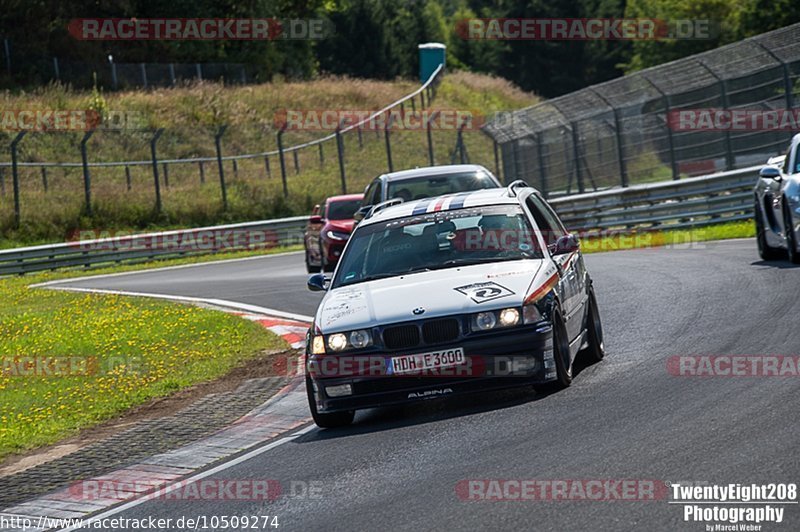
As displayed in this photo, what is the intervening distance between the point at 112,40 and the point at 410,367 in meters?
55.5

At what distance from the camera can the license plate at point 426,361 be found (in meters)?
9.02

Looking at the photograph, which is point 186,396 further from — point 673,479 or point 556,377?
point 673,479

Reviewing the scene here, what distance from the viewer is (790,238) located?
15.7 meters

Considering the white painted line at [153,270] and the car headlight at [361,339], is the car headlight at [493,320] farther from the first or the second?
the white painted line at [153,270]

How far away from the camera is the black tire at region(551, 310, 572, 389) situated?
9.31m

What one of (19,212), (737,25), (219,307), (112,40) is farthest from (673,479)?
(737,25)

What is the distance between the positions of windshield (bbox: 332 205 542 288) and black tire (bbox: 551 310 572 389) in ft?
2.64

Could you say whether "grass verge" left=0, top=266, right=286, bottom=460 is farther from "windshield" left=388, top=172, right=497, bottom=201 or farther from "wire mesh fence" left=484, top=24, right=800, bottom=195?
"wire mesh fence" left=484, top=24, right=800, bottom=195

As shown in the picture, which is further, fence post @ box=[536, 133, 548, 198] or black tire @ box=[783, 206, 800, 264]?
fence post @ box=[536, 133, 548, 198]

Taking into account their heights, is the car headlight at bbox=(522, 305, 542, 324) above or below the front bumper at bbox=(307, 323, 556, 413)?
above

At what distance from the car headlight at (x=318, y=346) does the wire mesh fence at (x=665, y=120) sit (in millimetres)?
18098

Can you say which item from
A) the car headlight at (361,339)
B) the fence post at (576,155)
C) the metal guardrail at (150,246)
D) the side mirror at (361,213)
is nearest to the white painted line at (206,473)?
the car headlight at (361,339)

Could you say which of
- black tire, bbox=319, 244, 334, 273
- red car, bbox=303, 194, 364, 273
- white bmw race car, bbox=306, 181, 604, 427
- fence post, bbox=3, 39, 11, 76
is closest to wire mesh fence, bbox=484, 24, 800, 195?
red car, bbox=303, 194, 364, 273

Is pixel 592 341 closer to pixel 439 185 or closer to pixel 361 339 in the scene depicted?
pixel 361 339
